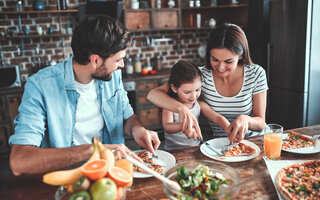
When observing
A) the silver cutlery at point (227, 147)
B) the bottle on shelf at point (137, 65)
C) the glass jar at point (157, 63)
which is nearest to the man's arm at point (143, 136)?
the silver cutlery at point (227, 147)

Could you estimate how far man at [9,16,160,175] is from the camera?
1210 mm

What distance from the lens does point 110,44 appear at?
4.75 ft

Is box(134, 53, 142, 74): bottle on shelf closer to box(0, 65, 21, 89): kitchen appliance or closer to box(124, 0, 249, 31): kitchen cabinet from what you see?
box(124, 0, 249, 31): kitchen cabinet

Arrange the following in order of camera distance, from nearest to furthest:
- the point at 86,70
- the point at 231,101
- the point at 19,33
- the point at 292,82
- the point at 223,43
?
the point at 86,70
the point at 223,43
the point at 231,101
the point at 292,82
the point at 19,33

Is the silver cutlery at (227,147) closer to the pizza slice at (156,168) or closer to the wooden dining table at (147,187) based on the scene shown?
the wooden dining table at (147,187)

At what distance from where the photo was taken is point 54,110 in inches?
59.4

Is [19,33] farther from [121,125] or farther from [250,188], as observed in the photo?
[250,188]

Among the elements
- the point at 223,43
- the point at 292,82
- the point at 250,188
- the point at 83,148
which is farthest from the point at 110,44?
the point at 292,82

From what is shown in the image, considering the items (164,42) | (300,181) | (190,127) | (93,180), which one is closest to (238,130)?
(190,127)

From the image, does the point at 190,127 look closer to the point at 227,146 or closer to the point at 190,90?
the point at 227,146

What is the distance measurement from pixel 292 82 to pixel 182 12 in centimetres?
199

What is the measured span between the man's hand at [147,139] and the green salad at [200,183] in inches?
15.0

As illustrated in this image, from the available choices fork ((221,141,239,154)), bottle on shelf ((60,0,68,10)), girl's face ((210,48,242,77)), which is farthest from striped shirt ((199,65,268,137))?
bottle on shelf ((60,0,68,10))

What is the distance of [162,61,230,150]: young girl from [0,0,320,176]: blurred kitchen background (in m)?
1.21
